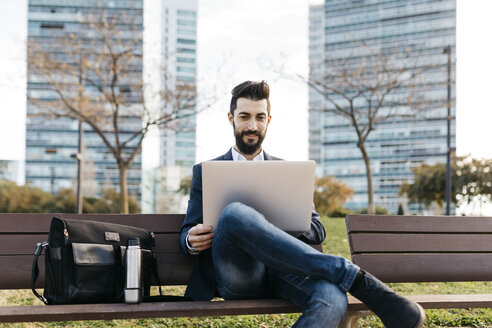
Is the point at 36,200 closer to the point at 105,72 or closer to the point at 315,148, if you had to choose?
the point at 105,72

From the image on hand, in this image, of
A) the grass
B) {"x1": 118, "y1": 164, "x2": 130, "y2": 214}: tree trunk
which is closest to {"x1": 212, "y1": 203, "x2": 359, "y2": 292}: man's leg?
the grass

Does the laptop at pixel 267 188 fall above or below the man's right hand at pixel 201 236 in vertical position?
above

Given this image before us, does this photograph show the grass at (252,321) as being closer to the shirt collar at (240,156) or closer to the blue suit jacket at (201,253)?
the blue suit jacket at (201,253)

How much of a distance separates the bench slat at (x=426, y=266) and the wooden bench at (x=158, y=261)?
100 centimetres

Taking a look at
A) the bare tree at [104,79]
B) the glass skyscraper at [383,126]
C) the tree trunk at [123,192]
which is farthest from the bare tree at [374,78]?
the glass skyscraper at [383,126]

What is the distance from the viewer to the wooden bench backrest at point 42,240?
3.13 metres

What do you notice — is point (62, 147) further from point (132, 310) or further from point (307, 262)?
point (307, 262)

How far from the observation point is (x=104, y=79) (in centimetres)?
1620

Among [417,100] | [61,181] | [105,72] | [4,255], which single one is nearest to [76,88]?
[105,72]

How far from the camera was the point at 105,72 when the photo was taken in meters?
16.1

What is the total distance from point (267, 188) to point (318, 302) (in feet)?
1.95

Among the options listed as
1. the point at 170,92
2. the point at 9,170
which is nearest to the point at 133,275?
the point at 170,92

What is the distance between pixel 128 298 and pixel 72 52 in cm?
1484

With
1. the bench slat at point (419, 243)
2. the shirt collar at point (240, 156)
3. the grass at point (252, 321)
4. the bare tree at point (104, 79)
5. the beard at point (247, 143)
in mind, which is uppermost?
the bare tree at point (104, 79)
